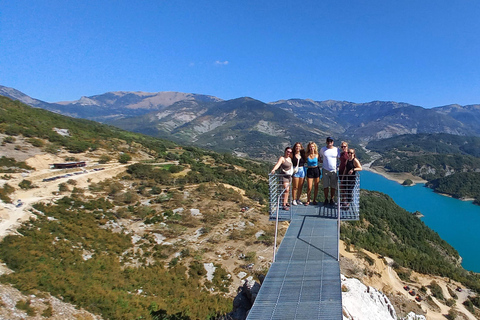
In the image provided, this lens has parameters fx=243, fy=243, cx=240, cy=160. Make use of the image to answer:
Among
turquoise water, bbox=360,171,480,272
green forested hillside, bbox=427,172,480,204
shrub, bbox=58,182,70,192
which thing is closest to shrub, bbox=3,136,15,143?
shrub, bbox=58,182,70,192

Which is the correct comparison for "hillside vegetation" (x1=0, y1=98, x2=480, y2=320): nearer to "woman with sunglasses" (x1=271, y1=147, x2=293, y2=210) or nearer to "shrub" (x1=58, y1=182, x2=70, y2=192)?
"shrub" (x1=58, y1=182, x2=70, y2=192)

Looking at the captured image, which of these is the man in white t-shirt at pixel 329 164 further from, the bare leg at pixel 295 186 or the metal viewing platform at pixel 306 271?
the bare leg at pixel 295 186

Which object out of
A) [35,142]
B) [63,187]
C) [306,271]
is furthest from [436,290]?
[35,142]

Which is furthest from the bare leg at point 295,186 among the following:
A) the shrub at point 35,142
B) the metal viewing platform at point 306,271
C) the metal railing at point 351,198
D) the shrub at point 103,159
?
the shrub at point 35,142

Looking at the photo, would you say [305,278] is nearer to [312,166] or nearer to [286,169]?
[286,169]

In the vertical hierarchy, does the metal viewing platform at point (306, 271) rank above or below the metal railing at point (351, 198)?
below
